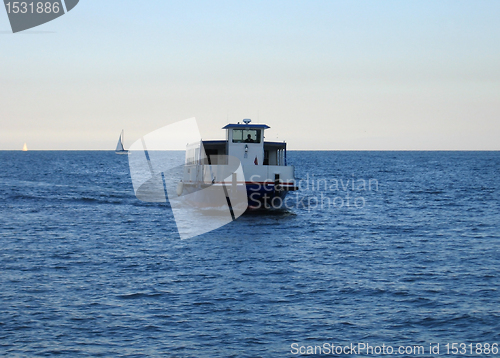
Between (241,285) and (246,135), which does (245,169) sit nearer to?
(246,135)

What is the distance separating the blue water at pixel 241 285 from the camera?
13586mm

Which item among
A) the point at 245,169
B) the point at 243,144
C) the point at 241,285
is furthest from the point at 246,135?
the point at 241,285

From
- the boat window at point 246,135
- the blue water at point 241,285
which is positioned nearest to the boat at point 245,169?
the boat window at point 246,135

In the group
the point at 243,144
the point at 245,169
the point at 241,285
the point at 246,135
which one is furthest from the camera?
the point at 246,135

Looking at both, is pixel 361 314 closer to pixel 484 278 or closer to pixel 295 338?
pixel 295 338

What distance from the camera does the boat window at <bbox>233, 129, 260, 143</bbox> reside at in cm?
3784

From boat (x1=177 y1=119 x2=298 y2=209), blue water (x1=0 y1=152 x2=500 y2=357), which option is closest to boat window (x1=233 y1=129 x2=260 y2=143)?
boat (x1=177 y1=119 x2=298 y2=209)

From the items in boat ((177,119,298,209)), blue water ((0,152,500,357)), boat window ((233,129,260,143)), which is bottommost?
blue water ((0,152,500,357))

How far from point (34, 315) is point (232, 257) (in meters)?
9.64

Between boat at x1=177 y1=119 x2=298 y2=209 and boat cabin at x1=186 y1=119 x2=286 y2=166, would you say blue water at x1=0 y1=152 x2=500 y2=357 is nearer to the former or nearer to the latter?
boat at x1=177 y1=119 x2=298 y2=209

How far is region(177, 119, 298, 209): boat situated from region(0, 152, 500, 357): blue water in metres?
2.42

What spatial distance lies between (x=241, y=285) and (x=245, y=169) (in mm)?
17767

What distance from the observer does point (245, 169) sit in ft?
116

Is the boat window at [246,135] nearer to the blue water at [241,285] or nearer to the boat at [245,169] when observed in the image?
the boat at [245,169]
